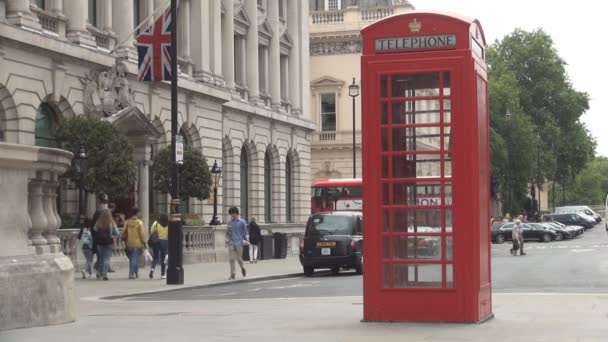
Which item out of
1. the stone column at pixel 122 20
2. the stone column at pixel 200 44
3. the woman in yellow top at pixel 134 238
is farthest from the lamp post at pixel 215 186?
the woman in yellow top at pixel 134 238

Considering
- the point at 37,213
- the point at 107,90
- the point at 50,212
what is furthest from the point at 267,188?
the point at 37,213

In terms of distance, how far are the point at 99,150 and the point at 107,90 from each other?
4.57 meters

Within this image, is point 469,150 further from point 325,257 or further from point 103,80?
point 103,80

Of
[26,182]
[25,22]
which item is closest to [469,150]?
[26,182]

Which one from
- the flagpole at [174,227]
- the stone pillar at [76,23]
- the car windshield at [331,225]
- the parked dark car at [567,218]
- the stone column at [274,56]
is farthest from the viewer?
the parked dark car at [567,218]

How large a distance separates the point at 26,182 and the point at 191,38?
35.0 m

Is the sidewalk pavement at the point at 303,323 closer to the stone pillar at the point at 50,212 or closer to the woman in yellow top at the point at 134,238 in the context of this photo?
the stone pillar at the point at 50,212

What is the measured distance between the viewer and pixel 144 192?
3862 cm

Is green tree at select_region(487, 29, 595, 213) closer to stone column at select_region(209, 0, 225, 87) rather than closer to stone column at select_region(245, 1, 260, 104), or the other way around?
stone column at select_region(245, 1, 260, 104)

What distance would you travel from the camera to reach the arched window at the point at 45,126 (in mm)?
33594

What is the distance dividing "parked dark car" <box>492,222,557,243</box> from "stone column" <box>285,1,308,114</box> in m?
18.8

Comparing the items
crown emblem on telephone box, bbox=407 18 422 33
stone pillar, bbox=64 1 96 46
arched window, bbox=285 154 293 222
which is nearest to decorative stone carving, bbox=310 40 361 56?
arched window, bbox=285 154 293 222

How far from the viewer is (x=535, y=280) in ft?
83.4

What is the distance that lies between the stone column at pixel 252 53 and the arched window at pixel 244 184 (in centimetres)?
270
